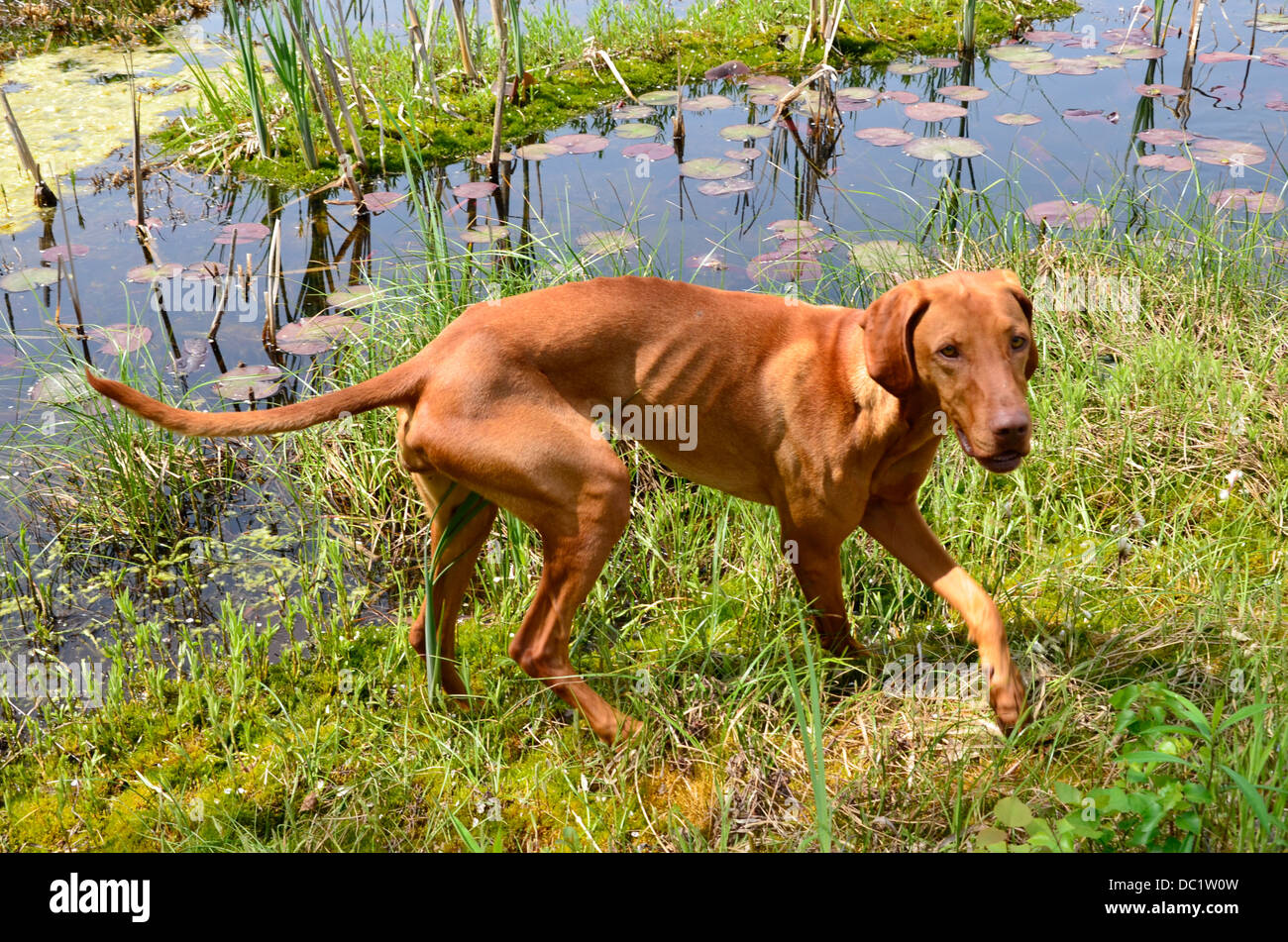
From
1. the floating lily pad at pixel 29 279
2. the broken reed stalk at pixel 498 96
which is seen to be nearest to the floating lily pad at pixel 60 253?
the floating lily pad at pixel 29 279

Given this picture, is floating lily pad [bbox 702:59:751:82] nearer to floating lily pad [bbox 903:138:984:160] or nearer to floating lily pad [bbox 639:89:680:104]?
floating lily pad [bbox 639:89:680:104]

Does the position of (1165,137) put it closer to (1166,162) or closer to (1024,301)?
(1166,162)

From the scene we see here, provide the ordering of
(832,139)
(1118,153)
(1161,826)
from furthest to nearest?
(832,139) < (1118,153) < (1161,826)

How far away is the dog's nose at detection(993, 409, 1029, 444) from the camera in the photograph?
246cm

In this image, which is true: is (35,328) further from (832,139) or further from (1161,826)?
(1161,826)

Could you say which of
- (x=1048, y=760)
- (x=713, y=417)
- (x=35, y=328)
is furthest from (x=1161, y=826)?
(x=35, y=328)

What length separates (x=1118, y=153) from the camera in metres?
6.48

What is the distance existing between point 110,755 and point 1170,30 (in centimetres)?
883

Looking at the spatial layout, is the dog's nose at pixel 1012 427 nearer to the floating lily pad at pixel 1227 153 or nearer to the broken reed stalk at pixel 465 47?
the floating lily pad at pixel 1227 153

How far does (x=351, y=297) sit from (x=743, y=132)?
304cm

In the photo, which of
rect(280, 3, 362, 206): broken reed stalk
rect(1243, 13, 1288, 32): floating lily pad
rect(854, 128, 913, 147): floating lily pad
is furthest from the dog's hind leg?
rect(1243, 13, 1288, 32): floating lily pad

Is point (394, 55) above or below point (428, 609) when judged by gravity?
above

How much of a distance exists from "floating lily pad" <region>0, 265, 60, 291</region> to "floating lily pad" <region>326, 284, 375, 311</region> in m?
1.38

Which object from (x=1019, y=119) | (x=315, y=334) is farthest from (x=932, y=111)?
(x=315, y=334)
